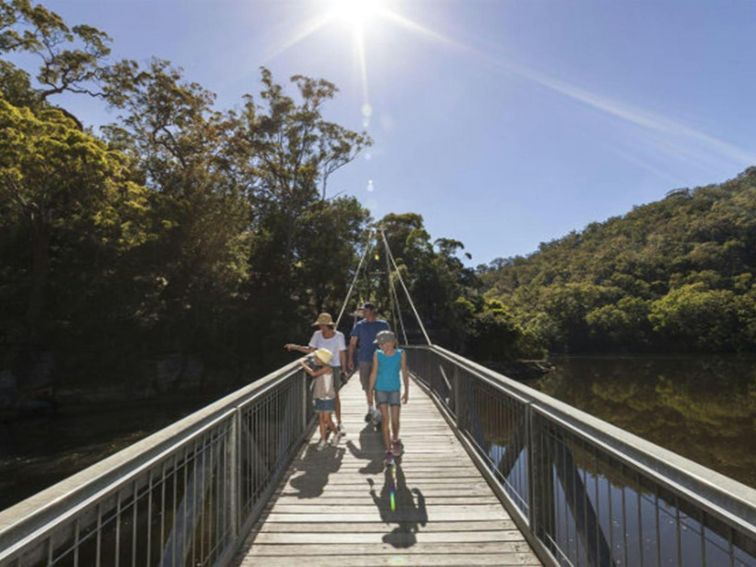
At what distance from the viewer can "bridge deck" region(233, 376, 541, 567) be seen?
2740mm

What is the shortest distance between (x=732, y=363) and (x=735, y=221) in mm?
30905

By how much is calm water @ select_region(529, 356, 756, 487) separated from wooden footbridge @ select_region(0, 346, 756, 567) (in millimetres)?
14473

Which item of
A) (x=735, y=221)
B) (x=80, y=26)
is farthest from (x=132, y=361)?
(x=735, y=221)

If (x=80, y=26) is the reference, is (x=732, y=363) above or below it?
below

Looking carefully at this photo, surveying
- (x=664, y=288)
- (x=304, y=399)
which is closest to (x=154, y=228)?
(x=304, y=399)

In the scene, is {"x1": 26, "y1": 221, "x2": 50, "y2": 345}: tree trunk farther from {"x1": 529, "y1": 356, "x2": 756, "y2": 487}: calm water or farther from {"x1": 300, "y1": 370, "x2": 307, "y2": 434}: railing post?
{"x1": 529, "y1": 356, "x2": 756, "y2": 487}: calm water

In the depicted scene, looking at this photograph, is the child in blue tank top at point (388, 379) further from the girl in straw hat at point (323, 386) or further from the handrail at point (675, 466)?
the handrail at point (675, 466)

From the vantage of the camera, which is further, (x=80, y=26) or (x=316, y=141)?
(x=316, y=141)

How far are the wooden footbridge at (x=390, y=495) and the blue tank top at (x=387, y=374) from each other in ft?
2.43

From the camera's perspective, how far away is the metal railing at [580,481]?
1396mm

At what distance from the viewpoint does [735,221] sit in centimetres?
6625

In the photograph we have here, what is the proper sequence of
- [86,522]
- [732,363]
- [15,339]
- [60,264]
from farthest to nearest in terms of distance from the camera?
[732,363] < [60,264] < [15,339] < [86,522]

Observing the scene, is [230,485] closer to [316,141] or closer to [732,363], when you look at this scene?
[316,141]

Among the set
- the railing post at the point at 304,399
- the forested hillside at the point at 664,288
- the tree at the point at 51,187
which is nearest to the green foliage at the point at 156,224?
the tree at the point at 51,187
